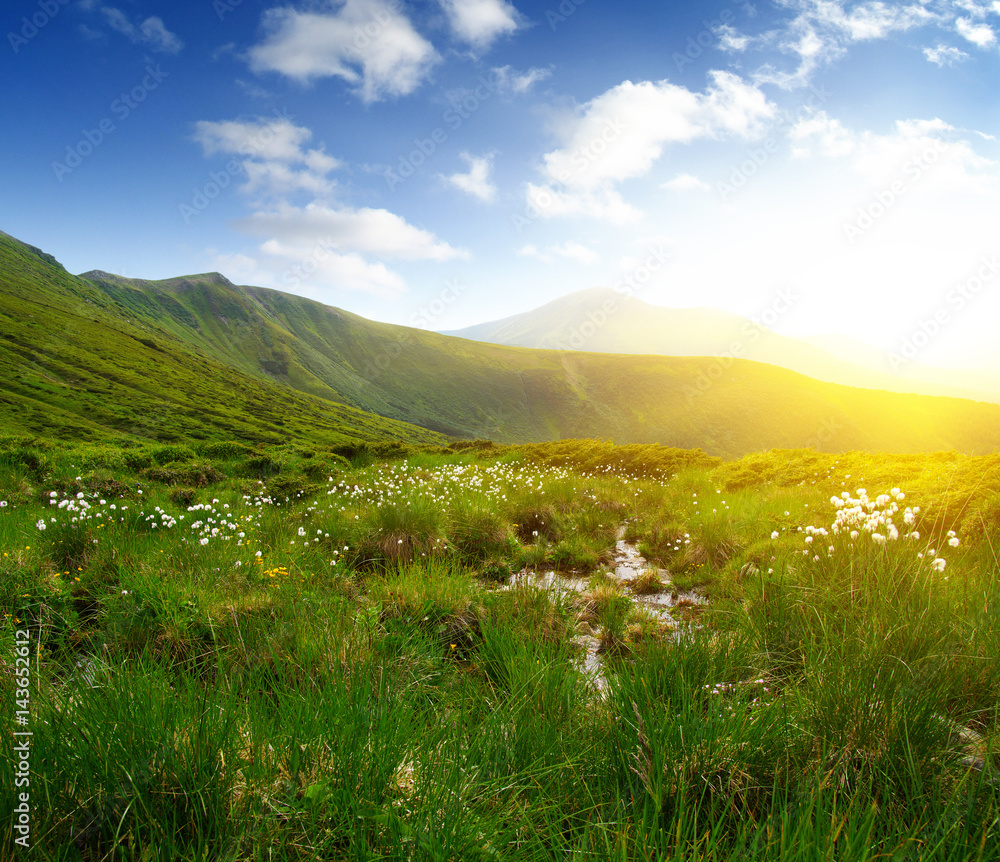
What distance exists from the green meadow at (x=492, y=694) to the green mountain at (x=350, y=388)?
18.6 metres

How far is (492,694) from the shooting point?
126 inches

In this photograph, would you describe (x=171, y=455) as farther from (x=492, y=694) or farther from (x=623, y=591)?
(x=492, y=694)

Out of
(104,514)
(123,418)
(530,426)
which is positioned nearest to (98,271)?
(530,426)

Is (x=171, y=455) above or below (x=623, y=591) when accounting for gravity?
above

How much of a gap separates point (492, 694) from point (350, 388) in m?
164

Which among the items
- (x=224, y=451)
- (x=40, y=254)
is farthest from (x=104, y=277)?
(x=224, y=451)

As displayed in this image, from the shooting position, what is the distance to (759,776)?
203 cm

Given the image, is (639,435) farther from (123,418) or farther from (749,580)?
(749,580)

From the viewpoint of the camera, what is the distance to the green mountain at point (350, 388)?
130 feet

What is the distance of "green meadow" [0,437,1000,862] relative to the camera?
1.60 metres

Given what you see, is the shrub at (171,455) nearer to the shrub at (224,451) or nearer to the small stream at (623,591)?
the shrub at (224,451)

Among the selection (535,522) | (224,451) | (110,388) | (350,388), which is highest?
(350,388)

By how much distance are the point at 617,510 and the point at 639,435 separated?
101096mm

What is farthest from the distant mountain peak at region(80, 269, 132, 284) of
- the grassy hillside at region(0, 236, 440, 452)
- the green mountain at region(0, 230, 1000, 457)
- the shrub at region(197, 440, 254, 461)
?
the shrub at region(197, 440, 254, 461)
